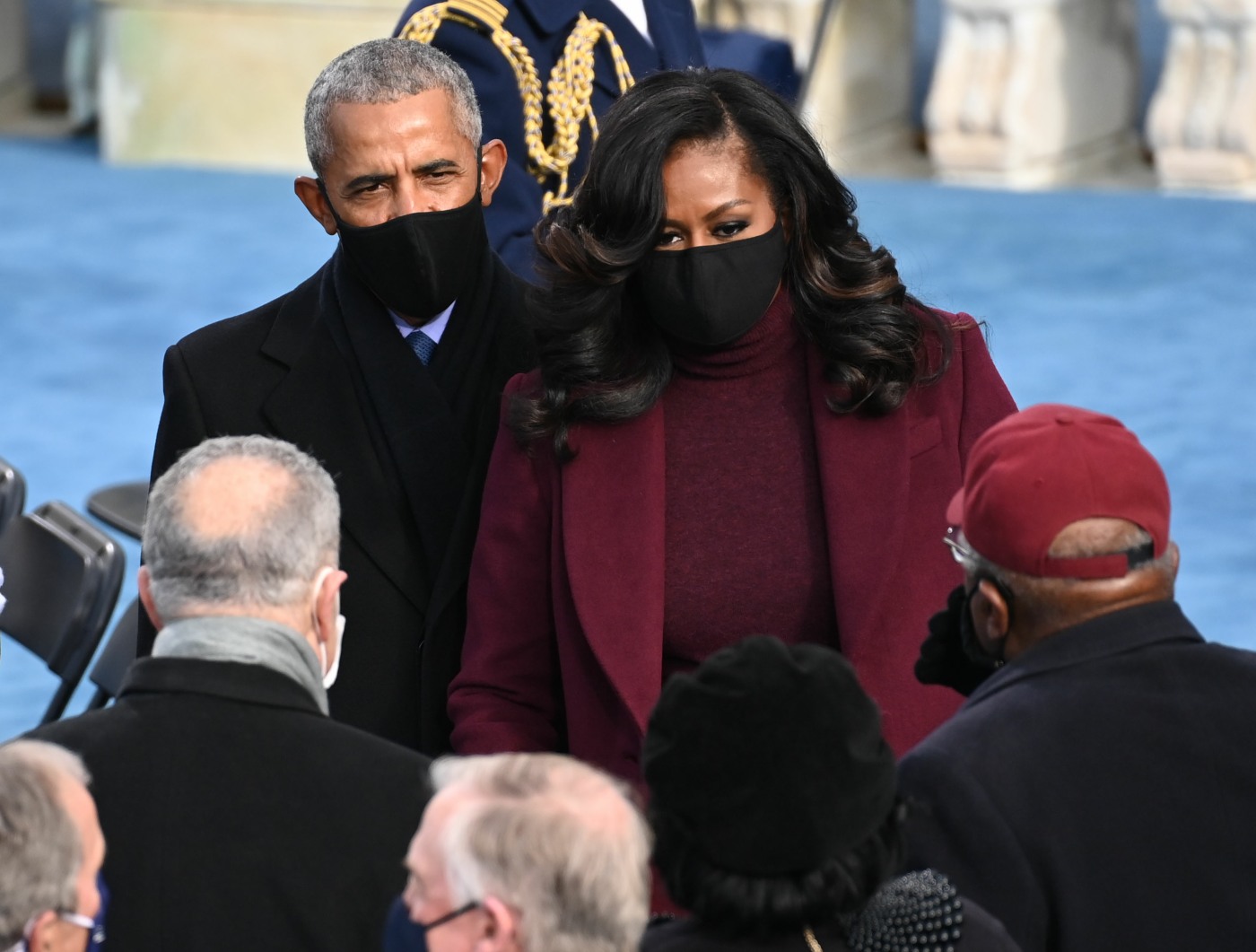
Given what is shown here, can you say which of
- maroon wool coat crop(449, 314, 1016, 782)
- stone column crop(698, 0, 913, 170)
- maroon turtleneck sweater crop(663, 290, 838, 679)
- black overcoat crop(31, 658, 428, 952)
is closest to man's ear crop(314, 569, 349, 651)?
black overcoat crop(31, 658, 428, 952)

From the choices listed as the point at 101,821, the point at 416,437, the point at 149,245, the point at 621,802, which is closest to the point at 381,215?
the point at 416,437

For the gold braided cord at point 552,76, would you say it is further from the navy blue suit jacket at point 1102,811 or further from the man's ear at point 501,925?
the man's ear at point 501,925

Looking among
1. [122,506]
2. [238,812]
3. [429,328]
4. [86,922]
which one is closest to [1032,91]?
[122,506]

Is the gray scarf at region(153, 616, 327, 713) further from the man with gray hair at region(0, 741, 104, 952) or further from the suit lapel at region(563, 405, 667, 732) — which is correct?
the suit lapel at region(563, 405, 667, 732)

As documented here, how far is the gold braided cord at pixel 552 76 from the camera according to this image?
13.2 feet

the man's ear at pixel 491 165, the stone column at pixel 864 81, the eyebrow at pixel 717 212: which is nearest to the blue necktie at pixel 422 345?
the man's ear at pixel 491 165

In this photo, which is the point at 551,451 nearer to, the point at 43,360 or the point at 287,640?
the point at 287,640

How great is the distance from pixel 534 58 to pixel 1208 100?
23.8ft

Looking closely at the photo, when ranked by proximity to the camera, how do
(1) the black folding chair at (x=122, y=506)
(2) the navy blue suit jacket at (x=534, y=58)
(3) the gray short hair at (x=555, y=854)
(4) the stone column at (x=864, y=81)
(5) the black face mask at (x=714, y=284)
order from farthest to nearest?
(4) the stone column at (x=864, y=81) < (1) the black folding chair at (x=122, y=506) < (2) the navy blue suit jacket at (x=534, y=58) < (5) the black face mask at (x=714, y=284) < (3) the gray short hair at (x=555, y=854)

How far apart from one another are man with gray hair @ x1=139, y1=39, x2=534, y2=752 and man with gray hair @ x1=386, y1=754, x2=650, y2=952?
1170 mm

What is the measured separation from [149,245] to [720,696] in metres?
9.25

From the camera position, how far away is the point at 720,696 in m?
1.99

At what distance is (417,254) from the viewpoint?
3.12 m

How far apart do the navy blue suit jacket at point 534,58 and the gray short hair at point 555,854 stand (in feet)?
6.64
